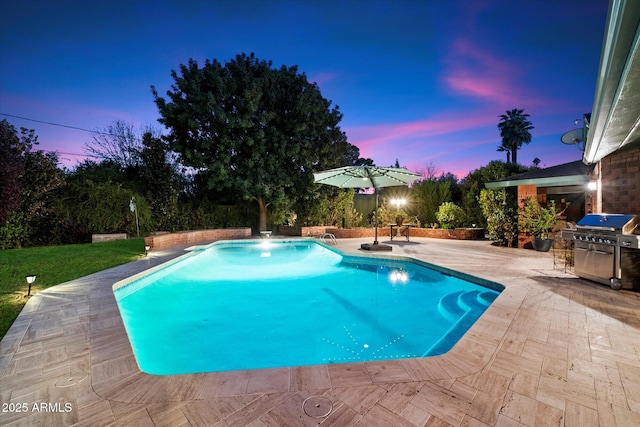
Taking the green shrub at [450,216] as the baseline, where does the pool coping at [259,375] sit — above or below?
below

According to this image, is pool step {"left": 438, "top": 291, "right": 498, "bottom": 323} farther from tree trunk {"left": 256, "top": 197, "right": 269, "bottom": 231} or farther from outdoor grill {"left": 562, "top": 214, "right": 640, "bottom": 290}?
tree trunk {"left": 256, "top": 197, "right": 269, "bottom": 231}

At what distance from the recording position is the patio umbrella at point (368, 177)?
8.71 meters

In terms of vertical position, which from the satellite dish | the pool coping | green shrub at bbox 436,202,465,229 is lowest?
the pool coping

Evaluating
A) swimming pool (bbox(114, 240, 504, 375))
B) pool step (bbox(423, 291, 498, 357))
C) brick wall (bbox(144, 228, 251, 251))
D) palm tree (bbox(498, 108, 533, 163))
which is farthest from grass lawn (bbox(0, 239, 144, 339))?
palm tree (bbox(498, 108, 533, 163))

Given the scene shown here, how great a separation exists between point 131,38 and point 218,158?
6.32m

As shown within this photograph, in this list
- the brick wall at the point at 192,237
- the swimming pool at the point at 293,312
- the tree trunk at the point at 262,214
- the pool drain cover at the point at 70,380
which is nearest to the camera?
the pool drain cover at the point at 70,380

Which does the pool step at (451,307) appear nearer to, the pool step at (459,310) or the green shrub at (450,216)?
the pool step at (459,310)

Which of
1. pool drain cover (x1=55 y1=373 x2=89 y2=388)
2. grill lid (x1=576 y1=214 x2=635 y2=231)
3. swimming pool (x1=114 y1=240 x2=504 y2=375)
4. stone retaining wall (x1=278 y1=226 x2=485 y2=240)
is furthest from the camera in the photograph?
stone retaining wall (x1=278 y1=226 x2=485 y2=240)

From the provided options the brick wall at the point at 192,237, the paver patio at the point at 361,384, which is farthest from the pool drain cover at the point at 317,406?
the brick wall at the point at 192,237

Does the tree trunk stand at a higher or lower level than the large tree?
lower

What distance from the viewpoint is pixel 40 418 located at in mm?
1794

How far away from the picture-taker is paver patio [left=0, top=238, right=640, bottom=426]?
1775mm

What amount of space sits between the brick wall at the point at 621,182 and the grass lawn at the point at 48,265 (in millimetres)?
10439

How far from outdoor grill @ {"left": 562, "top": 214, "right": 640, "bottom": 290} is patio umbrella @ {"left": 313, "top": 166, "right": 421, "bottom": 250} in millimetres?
4542
